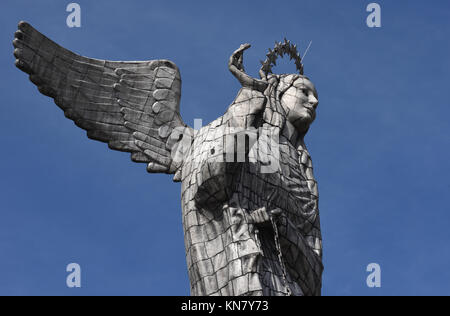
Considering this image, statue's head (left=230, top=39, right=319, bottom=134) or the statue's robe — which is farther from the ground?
statue's head (left=230, top=39, right=319, bottom=134)

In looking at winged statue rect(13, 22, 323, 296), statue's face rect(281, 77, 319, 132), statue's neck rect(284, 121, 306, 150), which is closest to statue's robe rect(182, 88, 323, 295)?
winged statue rect(13, 22, 323, 296)

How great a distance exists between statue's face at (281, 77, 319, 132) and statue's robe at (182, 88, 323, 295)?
1.21 m

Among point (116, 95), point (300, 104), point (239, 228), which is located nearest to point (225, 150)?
point (239, 228)

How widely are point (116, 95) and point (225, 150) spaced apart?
2.91m

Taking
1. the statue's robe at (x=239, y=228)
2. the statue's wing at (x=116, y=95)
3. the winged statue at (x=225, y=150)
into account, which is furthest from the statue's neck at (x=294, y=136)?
the statue's wing at (x=116, y=95)

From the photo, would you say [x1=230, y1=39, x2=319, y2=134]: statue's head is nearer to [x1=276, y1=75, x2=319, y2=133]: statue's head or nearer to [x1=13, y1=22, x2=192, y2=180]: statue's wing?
[x1=276, y1=75, x2=319, y2=133]: statue's head

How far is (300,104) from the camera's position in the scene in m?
19.7

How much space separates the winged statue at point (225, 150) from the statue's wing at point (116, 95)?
0.7 inches

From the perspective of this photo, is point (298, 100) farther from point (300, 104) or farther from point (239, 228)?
point (239, 228)

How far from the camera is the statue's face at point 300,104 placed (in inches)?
772

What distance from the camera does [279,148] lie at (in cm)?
1909

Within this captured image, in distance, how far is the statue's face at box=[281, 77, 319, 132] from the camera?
1961cm

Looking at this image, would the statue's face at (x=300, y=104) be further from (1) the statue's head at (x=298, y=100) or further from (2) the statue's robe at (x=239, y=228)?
(2) the statue's robe at (x=239, y=228)
